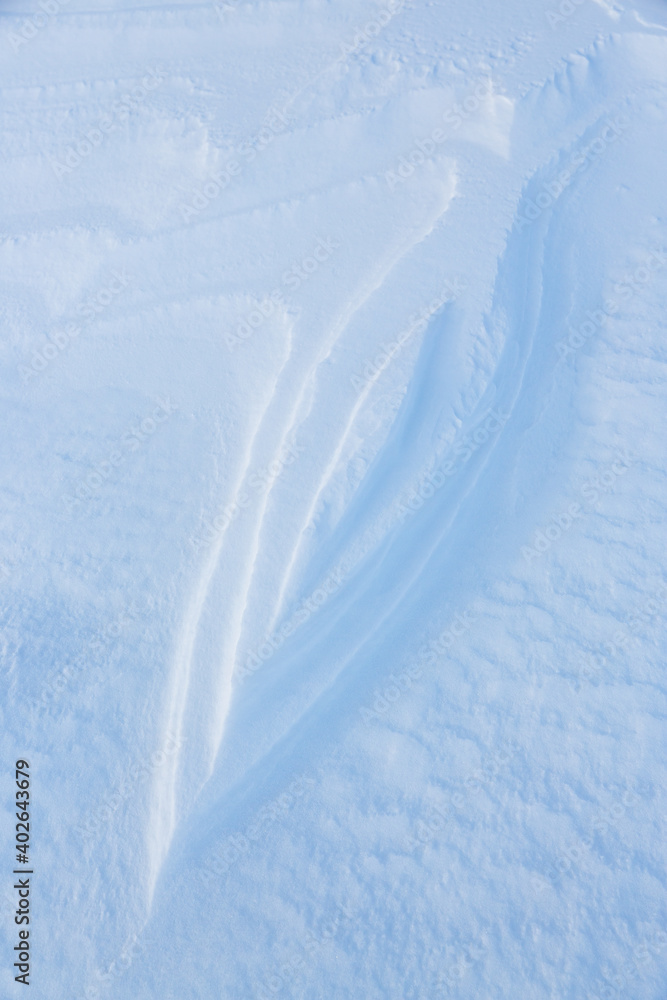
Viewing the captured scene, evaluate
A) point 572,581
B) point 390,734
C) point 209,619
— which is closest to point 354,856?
point 390,734

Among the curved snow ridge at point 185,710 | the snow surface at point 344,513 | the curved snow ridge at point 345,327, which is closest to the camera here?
the snow surface at point 344,513

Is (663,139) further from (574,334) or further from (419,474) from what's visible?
(419,474)

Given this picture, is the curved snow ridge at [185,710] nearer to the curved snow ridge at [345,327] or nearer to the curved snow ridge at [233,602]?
the curved snow ridge at [233,602]

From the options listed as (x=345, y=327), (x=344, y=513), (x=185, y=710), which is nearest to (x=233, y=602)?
(x=185, y=710)

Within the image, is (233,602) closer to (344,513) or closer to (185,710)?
(185,710)

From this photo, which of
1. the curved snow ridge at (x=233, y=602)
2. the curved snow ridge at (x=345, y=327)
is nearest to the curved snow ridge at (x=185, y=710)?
the curved snow ridge at (x=233, y=602)

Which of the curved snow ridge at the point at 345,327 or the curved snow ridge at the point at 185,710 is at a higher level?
the curved snow ridge at the point at 345,327

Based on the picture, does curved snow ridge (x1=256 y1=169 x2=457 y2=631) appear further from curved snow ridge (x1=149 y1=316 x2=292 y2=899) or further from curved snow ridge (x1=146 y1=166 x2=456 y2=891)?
curved snow ridge (x1=149 y1=316 x2=292 y2=899)

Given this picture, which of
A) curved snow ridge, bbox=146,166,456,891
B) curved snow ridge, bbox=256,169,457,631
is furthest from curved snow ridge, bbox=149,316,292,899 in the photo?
curved snow ridge, bbox=256,169,457,631
